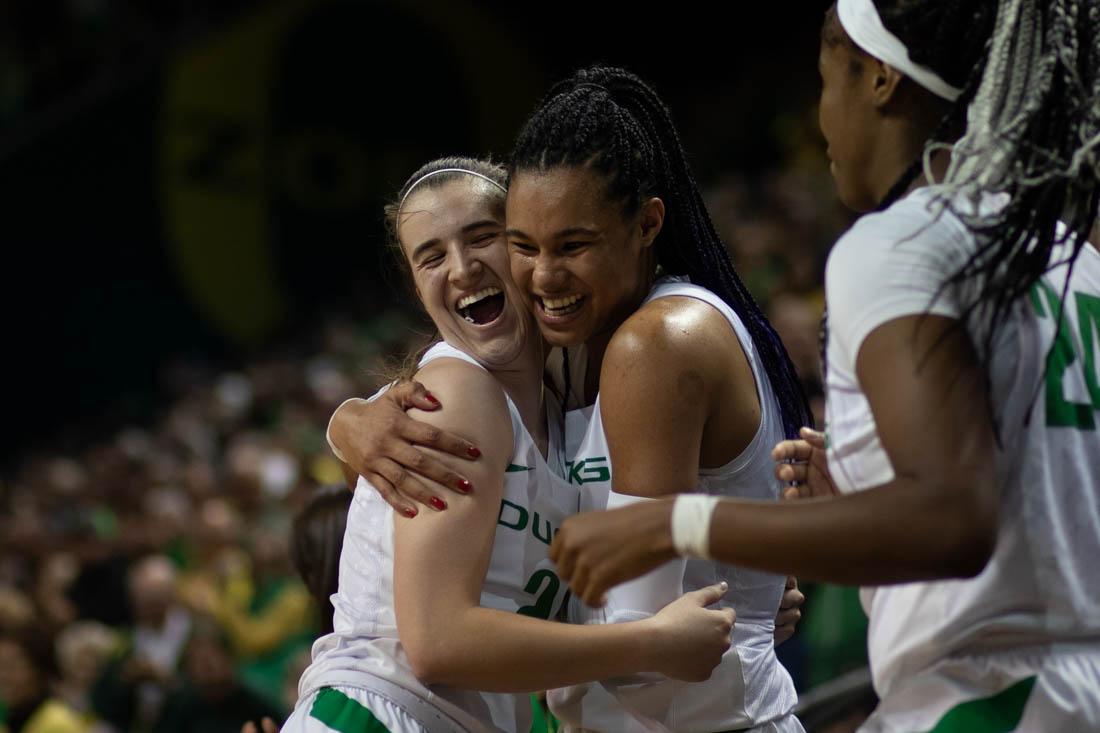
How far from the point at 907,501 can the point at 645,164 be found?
42.5 inches

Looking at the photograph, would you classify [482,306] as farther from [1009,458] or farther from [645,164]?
[1009,458]

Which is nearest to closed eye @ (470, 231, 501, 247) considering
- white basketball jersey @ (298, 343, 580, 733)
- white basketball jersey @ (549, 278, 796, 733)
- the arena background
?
white basketball jersey @ (298, 343, 580, 733)

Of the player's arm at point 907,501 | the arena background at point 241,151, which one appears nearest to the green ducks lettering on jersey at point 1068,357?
the player's arm at point 907,501

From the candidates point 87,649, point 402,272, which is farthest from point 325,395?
point 402,272

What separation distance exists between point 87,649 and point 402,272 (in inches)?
192

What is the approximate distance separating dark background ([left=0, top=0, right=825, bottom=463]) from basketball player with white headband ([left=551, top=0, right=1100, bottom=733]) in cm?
1093

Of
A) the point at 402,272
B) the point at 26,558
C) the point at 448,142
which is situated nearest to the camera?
the point at 402,272

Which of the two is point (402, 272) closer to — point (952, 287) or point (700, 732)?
point (700, 732)

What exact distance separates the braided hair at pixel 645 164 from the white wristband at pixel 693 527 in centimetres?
86

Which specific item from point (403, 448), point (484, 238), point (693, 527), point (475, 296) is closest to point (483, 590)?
point (403, 448)

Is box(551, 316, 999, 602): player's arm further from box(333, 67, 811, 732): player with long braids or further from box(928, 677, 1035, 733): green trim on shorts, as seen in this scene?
box(333, 67, 811, 732): player with long braids

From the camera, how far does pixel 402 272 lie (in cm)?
292

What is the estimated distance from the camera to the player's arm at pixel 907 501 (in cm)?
169

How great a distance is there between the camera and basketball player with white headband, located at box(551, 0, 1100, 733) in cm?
171
